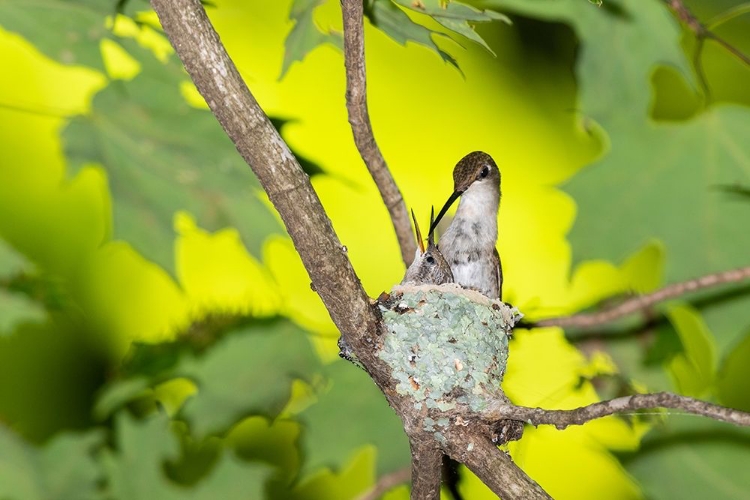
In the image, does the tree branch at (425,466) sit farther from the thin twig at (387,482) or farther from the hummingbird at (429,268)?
the thin twig at (387,482)

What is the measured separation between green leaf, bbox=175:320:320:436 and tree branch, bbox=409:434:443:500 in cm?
142

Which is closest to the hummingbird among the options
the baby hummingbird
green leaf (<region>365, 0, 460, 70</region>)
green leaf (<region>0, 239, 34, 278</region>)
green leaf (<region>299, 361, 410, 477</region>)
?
the baby hummingbird

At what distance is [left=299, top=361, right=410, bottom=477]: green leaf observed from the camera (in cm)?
296

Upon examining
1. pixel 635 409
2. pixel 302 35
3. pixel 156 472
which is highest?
pixel 302 35

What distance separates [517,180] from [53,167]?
6.79 feet

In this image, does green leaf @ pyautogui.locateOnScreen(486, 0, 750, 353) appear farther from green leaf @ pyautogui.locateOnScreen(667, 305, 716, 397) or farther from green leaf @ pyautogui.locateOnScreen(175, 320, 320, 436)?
green leaf @ pyautogui.locateOnScreen(175, 320, 320, 436)

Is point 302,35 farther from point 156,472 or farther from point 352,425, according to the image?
point 156,472

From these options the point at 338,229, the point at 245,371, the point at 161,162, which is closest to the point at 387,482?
the point at 245,371

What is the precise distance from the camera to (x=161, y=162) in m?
2.92

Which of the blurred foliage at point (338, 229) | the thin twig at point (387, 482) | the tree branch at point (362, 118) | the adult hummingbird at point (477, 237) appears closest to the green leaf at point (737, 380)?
the blurred foliage at point (338, 229)

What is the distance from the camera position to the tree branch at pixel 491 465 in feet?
4.83

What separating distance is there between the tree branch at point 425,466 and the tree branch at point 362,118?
2.28ft

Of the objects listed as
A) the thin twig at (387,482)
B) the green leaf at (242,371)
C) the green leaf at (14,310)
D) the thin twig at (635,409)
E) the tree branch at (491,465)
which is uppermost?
the thin twig at (635,409)

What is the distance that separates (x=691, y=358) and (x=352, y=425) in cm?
133
